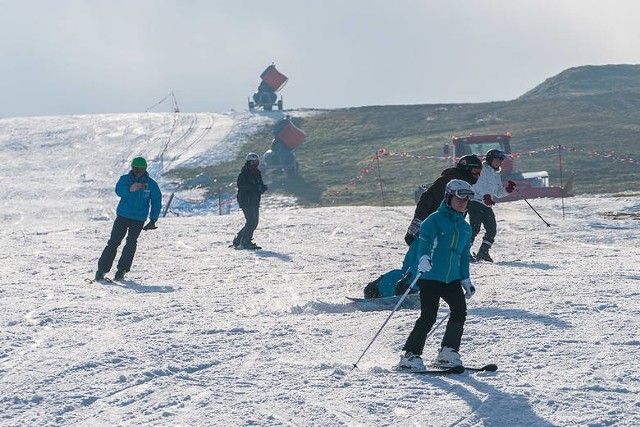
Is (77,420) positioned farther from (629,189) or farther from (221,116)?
(221,116)

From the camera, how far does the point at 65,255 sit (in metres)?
15.8

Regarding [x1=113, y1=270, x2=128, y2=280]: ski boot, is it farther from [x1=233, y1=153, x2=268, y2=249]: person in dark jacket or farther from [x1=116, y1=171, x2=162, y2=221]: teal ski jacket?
[x1=233, y1=153, x2=268, y2=249]: person in dark jacket

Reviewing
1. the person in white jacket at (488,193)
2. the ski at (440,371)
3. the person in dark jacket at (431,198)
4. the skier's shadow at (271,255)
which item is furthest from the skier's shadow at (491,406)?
the skier's shadow at (271,255)

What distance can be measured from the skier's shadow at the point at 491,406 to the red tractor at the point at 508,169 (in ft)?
60.3

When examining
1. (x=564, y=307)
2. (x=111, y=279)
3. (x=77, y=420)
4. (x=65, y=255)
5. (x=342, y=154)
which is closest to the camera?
(x=77, y=420)

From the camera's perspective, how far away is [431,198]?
9.20 metres

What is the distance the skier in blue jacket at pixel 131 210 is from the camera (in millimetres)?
12359

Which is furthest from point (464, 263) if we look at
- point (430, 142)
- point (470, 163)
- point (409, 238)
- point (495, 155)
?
point (430, 142)

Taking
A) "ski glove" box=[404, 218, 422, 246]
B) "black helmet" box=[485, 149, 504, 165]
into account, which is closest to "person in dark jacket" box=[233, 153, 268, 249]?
"black helmet" box=[485, 149, 504, 165]

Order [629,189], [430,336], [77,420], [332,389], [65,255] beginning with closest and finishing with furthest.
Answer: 1. [77,420]
2. [332,389]
3. [430,336]
4. [65,255]
5. [629,189]

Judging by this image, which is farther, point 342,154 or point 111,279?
point 342,154

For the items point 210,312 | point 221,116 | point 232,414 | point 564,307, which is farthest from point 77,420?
point 221,116

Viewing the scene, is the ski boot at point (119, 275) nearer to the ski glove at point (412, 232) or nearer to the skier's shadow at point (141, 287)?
the skier's shadow at point (141, 287)

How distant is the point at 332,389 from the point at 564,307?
138 inches
